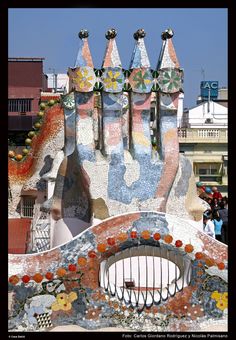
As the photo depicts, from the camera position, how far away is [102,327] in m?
11.2

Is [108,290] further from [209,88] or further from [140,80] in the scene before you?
[209,88]

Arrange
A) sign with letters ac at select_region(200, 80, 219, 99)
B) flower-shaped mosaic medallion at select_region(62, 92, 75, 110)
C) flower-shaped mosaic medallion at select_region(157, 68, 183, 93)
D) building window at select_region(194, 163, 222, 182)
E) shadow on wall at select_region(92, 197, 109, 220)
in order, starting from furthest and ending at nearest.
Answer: sign with letters ac at select_region(200, 80, 219, 99) < building window at select_region(194, 163, 222, 182) < flower-shaped mosaic medallion at select_region(62, 92, 75, 110) < flower-shaped mosaic medallion at select_region(157, 68, 183, 93) < shadow on wall at select_region(92, 197, 109, 220)

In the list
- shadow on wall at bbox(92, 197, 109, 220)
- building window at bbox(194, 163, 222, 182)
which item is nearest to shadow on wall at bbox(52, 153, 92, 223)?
shadow on wall at bbox(92, 197, 109, 220)

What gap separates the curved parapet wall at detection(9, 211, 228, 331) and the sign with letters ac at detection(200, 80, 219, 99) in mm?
27396

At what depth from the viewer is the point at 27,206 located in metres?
19.7

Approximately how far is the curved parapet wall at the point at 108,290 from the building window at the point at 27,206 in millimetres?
7976

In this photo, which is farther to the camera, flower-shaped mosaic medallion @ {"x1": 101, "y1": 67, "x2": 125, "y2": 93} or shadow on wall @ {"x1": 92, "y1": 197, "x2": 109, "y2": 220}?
flower-shaped mosaic medallion @ {"x1": 101, "y1": 67, "x2": 125, "y2": 93}

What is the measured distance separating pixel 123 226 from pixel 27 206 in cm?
841

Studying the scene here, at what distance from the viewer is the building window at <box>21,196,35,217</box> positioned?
63.7 feet

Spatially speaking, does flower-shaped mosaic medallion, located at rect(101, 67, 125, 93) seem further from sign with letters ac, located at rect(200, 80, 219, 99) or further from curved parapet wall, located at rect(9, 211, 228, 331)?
sign with letters ac, located at rect(200, 80, 219, 99)

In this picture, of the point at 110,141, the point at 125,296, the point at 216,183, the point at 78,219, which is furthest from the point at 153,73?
the point at 216,183
